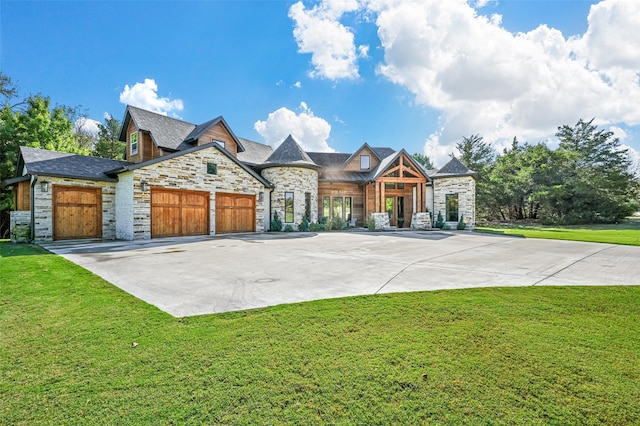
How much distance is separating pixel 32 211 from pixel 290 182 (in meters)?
12.0

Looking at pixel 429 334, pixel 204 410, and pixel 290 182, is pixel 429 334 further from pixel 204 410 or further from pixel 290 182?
pixel 290 182

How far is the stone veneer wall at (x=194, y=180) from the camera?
12.1 metres

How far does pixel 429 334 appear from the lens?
297 cm

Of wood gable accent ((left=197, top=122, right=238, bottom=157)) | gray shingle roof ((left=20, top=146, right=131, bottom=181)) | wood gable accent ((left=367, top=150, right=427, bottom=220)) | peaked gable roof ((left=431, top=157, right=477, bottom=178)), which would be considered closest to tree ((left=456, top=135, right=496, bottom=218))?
peaked gable roof ((left=431, top=157, right=477, bottom=178))

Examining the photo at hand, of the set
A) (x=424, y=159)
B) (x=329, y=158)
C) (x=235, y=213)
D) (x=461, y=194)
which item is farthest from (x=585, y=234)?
(x=424, y=159)

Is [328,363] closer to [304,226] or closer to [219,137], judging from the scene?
[304,226]

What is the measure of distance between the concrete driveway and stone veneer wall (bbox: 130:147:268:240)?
3.42m

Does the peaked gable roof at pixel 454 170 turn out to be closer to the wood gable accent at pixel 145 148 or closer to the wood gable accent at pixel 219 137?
the wood gable accent at pixel 219 137

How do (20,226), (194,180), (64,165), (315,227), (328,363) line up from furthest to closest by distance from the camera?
(315,227)
(194,180)
(64,165)
(20,226)
(328,363)

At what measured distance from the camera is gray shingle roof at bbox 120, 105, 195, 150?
15.5 metres

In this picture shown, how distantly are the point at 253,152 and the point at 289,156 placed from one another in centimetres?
381

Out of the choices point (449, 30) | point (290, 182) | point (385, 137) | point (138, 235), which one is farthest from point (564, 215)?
point (138, 235)

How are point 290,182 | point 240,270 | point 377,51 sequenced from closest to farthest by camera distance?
point 240,270 → point 377,51 → point 290,182

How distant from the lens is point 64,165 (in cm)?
1238
